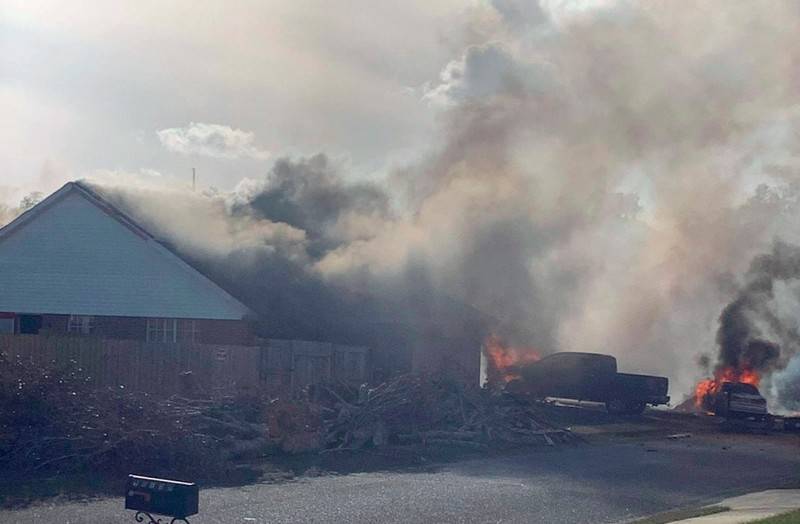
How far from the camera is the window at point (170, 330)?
97.8 ft

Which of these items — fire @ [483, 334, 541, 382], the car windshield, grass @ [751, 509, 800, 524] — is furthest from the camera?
fire @ [483, 334, 541, 382]

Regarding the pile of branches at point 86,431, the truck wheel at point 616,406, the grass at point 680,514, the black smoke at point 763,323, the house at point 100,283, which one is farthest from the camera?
the black smoke at point 763,323

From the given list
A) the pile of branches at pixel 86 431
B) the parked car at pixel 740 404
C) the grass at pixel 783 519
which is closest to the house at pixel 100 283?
the pile of branches at pixel 86 431

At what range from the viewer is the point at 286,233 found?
115 ft

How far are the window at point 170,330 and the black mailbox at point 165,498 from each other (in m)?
21.8

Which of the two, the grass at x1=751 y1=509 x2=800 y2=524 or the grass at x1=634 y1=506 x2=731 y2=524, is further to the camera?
the grass at x1=634 y1=506 x2=731 y2=524

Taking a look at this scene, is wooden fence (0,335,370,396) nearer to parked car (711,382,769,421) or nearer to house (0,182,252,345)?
house (0,182,252,345)

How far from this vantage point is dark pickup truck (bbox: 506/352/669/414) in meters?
35.1

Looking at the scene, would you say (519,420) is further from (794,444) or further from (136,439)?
(136,439)

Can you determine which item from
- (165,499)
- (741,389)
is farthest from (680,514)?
(741,389)

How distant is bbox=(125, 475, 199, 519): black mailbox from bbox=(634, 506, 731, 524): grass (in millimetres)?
7384

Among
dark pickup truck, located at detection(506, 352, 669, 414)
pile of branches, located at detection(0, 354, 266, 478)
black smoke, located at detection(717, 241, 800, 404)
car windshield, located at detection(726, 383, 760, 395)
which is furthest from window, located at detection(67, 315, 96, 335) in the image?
black smoke, located at detection(717, 241, 800, 404)

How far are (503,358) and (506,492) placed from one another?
2380 centimetres

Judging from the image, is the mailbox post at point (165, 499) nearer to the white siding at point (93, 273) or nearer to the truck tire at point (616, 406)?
the white siding at point (93, 273)
